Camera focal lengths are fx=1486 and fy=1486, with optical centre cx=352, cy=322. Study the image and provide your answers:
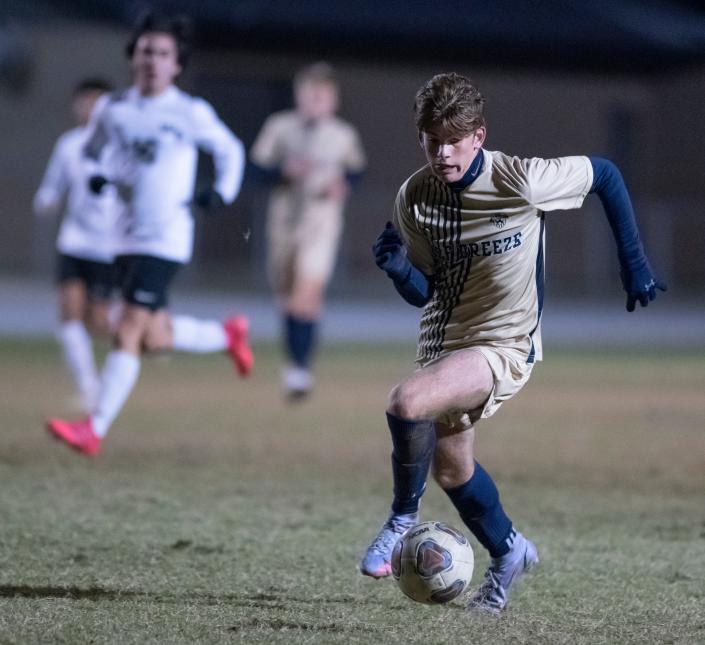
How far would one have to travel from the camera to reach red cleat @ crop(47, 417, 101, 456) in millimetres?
7586

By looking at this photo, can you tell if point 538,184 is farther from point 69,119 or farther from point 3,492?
point 69,119

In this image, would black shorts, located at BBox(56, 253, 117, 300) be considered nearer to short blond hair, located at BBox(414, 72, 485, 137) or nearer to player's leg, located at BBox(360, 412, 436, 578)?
player's leg, located at BBox(360, 412, 436, 578)

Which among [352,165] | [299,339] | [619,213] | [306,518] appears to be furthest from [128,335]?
[352,165]

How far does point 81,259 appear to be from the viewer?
34.4 ft

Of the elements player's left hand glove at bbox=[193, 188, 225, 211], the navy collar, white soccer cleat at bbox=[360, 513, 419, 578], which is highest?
the navy collar

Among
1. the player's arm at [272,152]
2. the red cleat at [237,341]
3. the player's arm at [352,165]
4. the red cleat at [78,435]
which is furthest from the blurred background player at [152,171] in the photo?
the player's arm at [352,165]

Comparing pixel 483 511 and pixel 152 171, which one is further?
pixel 152 171

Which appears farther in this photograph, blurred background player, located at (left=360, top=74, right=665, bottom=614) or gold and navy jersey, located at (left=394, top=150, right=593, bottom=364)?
gold and navy jersey, located at (left=394, top=150, right=593, bottom=364)

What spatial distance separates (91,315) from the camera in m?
10.6

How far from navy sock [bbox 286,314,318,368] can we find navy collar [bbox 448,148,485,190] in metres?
7.12

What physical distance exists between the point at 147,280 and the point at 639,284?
366 centimetres

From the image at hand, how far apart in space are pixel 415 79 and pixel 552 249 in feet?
13.9

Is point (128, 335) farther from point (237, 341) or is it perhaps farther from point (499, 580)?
point (499, 580)

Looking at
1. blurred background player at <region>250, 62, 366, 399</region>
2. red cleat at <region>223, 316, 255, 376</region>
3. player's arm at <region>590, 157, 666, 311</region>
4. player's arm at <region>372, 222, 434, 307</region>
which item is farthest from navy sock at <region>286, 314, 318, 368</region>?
player's arm at <region>372, 222, 434, 307</region>
